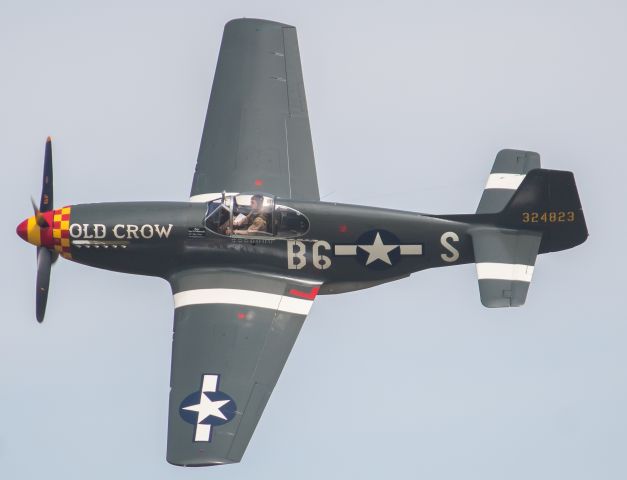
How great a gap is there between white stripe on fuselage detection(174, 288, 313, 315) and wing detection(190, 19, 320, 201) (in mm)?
2098

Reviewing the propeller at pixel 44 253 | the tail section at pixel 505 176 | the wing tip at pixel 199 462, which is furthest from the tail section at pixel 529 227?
the propeller at pixel 44 253

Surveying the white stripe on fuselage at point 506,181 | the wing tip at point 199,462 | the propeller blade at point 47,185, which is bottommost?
the wing tip at point 199,462

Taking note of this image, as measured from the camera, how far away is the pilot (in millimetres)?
35688

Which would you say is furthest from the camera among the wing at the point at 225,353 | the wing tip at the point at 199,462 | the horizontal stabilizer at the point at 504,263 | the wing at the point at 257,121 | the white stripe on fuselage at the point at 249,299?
the wing at the point at 257,121

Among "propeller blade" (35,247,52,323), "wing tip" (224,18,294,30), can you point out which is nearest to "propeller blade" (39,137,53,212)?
"propeller blade" (35,247,52,323)

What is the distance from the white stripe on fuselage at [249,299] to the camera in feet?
116

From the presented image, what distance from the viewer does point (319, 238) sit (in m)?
35.8

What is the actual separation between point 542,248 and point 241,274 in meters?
5.05

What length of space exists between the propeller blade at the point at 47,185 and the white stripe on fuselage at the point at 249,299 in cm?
301

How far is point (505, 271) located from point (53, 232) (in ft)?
25.0

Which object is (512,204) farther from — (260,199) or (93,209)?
(93,209)

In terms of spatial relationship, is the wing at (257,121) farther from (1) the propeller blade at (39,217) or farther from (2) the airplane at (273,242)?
(1) the propeller blade at (39,217)

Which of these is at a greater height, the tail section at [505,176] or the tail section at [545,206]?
the tail section at [505,176]

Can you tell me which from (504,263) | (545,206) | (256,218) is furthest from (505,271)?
(256,218)
